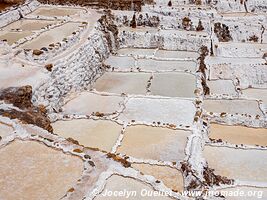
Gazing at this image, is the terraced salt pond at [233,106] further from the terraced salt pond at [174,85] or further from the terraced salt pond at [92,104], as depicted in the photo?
the terraced salt pond at [92,104]

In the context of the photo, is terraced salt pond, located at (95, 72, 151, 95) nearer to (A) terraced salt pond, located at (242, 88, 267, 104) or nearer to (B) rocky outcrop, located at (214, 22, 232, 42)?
(A) terraced salt pond, located at (242, 88, 267, 104)

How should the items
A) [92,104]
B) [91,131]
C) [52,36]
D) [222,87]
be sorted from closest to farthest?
1. [91,131]
2. [92,104]
3. [52,36]
4. [222,87]

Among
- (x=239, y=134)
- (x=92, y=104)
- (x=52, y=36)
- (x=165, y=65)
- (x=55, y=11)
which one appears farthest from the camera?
(x=55, y=11)

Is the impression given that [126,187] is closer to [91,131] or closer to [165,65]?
[91,131]

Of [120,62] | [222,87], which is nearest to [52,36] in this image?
[120,62]

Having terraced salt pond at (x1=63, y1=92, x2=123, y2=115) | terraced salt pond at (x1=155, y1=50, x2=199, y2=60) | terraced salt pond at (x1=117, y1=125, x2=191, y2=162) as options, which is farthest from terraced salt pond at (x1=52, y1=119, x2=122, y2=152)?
terraced salt pond at (x1=155, y1=50, x2=199, y2=60)

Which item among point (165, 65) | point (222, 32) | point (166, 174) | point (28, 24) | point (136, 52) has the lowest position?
point (166, 174)
